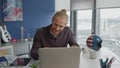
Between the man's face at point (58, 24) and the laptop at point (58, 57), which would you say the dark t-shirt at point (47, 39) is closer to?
the man's face at point (58, 24)

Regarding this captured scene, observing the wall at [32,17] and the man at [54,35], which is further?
the wall at [32,17]

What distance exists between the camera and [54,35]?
2.17 meters

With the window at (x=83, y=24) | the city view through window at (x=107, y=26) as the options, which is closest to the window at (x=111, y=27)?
the city view through window at (x=107, y=26)

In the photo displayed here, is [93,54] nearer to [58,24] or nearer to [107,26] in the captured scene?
[58,24]

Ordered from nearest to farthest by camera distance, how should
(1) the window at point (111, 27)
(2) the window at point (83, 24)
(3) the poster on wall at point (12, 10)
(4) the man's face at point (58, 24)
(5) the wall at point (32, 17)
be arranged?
(4) the man's face at point (58, 24) < (1) the window at point (111, 27) < (3) the poster on wall at point (12, 10) < (5) the wall at point (32, 17) < (2) the window at point (83, 24)

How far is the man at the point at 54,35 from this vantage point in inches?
79.0

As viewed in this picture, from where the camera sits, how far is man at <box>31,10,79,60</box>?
2008 millimetres

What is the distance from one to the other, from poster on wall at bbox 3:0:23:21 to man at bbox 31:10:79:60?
219cm

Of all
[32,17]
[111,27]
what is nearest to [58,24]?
[111,27]

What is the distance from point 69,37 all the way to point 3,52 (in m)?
0.77

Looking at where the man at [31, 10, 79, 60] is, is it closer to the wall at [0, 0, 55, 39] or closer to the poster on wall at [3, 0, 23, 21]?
the poster on wall at [3, 0, 23, 21]

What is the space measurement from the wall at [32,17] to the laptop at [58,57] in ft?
9.89

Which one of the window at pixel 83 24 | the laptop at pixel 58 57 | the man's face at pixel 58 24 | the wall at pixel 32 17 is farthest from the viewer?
→ the window at pixel 83 24

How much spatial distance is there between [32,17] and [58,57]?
129 inches
